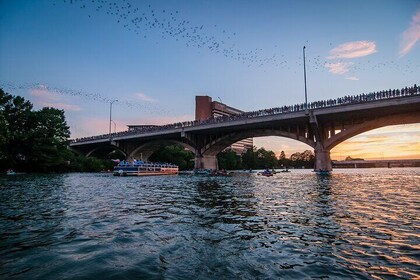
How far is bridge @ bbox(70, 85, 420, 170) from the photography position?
44.7 metres

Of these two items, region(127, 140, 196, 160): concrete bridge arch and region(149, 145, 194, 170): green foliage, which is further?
region(149, 145, 194, 170): green foliage

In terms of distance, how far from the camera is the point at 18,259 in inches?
230

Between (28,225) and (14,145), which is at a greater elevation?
(14,145)

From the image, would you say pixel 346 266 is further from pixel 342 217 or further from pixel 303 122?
pixel 303 122

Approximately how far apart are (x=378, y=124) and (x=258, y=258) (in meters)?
52.8

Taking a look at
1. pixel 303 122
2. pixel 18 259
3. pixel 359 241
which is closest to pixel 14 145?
pixel 303 122

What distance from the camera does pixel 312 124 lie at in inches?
2052

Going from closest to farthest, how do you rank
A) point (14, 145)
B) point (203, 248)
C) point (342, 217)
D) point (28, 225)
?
point (203, 248) → point (28, 225) → point (342, 217) → point (14, 145)

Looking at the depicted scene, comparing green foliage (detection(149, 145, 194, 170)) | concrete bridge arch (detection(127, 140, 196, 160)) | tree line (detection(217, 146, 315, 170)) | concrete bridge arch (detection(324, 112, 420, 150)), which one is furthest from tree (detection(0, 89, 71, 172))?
tree line (detection(217, 146, 315, 170))

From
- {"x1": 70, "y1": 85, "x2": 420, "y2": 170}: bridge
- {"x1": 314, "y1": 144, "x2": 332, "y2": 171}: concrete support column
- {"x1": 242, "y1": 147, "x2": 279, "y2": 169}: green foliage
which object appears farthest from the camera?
{"x1": 242, "y1": 147, "x2": 279, "y2": 169}: green foliage

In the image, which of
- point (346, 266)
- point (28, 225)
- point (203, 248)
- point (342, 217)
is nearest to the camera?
point (346, 266)

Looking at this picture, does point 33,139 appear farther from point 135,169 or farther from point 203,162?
point 203,162

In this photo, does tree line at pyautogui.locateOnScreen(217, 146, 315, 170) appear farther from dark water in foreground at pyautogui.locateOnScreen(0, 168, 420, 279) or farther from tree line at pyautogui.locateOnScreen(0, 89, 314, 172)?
Answer: dark water in foreground at pyautogui.locateOnScreen(0, 168, 420, 279)

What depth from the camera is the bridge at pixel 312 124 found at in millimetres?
44688
